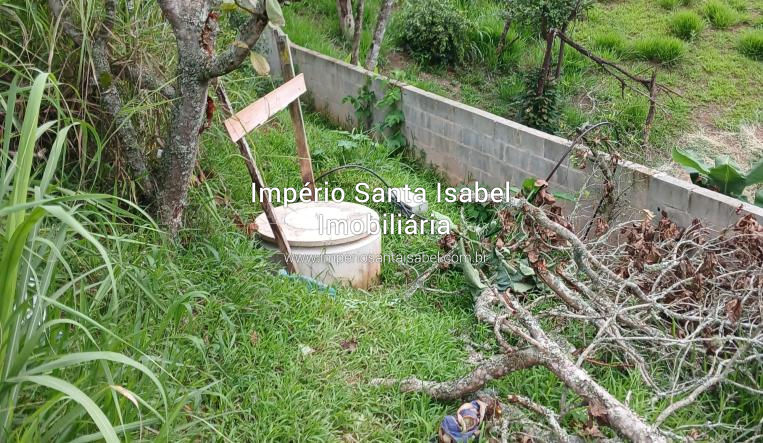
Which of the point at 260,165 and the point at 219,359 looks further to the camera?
the point at 260,165

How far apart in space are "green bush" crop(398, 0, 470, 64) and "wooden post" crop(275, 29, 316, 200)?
2958mm

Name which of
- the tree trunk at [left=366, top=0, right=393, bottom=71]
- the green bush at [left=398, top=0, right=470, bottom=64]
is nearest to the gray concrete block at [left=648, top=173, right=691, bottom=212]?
the tree trunk at [left=366, top=0, right=393, bottom=71]

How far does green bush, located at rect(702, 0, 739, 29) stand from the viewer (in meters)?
7.78

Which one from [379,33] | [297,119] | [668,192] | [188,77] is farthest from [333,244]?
[379,33]

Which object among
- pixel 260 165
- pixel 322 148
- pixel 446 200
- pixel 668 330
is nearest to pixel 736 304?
pixel 668 330

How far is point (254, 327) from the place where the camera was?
3611mm

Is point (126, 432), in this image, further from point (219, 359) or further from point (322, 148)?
point (322, 148)

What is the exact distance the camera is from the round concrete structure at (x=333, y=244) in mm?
4457

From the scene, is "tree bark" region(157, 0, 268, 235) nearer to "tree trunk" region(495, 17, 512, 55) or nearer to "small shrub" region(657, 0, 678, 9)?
"tree trunk" region(495, 17, 512, 55)

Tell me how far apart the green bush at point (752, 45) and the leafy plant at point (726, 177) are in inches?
131

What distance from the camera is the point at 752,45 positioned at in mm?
7340

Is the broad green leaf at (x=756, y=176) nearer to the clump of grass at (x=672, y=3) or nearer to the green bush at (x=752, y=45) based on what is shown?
the green bush at (x=752, y=45)

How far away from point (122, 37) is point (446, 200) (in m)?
2.77

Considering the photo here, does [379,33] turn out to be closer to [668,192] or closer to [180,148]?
[668,192]
